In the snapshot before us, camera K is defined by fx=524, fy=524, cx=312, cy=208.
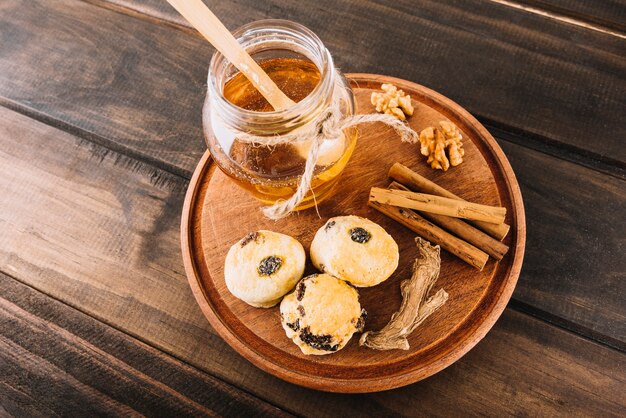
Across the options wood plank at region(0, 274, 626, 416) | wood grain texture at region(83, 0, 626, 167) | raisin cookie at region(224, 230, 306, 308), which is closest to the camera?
raisin cookie at region(224, 230, 306, 308)

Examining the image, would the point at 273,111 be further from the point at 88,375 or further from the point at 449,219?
the point at 88,375

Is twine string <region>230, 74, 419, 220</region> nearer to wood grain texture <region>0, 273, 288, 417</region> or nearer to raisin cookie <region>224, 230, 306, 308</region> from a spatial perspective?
raisin cookie <region>224, 230, 306, 308</region>

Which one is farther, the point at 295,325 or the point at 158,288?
the point at 158,288

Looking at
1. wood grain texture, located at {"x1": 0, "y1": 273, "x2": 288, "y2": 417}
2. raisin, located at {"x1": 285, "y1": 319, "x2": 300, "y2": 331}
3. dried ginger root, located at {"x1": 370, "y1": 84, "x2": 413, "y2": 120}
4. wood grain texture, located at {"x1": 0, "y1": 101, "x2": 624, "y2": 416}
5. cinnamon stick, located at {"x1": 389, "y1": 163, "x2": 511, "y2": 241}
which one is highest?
dried ginger root, located at {"x1": 370, "y1": 84, "x2": 413, "y2": 120}

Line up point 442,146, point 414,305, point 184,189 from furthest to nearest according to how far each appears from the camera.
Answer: point 184,189
point 442,146
point 414,305

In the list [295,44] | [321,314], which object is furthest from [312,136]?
[321,314]

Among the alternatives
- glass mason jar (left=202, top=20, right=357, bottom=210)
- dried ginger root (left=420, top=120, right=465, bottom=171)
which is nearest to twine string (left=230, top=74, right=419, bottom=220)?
glass mason jar (left=202, top=20, right=357, bottom=210)

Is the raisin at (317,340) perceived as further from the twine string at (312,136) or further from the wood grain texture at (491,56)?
the wood grain texture at (491,56)
